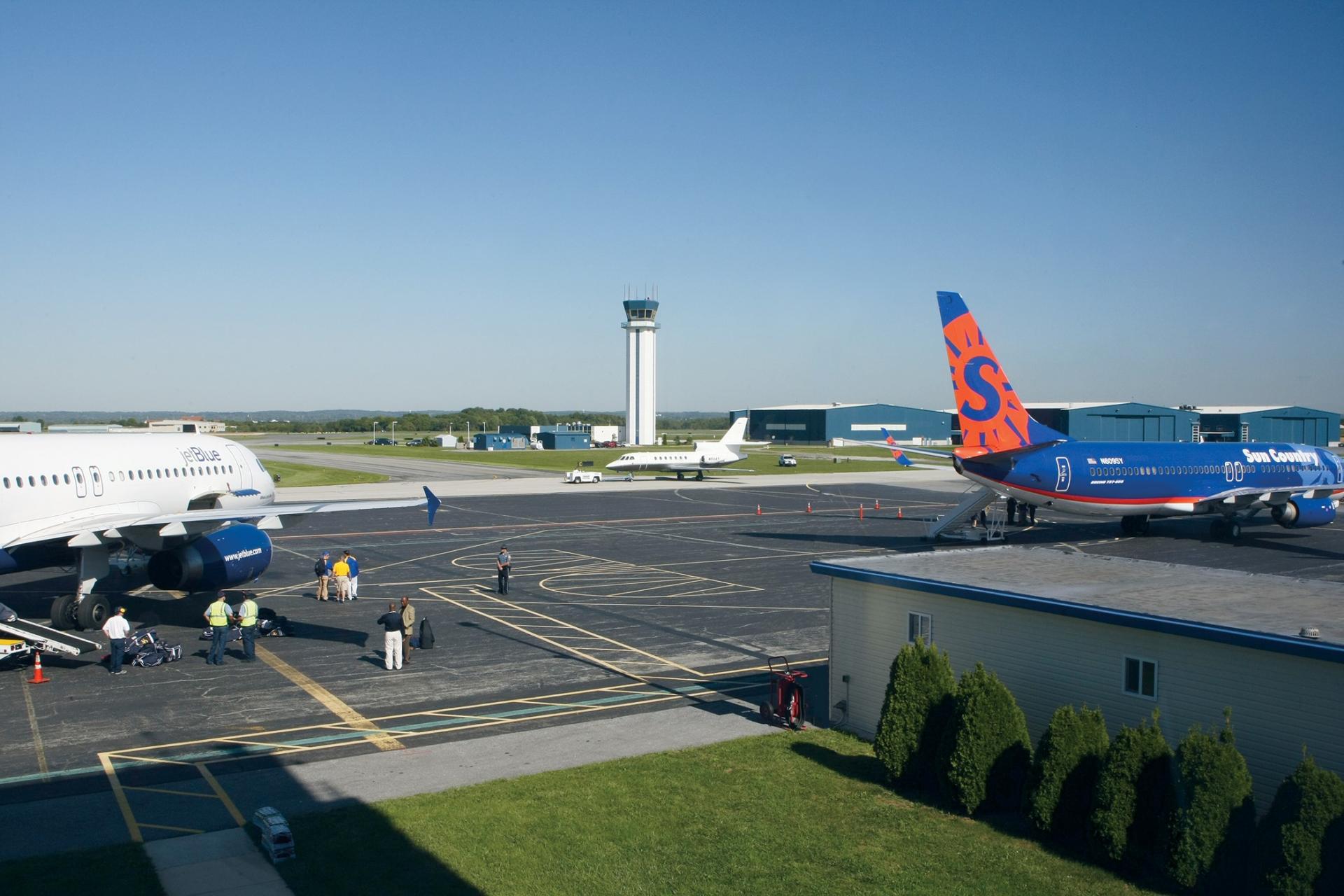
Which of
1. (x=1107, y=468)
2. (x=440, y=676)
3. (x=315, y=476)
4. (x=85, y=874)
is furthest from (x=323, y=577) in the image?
(x=315, y=476)

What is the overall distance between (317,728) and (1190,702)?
50.6 feet

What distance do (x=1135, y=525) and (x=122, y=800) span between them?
1850 inches

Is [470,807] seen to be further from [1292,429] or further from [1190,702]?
[1292,429]

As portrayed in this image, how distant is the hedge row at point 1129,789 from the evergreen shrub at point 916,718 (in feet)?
0.07

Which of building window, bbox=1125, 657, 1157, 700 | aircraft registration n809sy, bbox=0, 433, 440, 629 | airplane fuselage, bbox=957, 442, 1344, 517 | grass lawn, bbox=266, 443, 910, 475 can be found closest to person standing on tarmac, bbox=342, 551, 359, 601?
aircraft registration n809sy, bbox=0, 433, 440, 629

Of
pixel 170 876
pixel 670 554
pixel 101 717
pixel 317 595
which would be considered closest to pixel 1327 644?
pixel 170 876

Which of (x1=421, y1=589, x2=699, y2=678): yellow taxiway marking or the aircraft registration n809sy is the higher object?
the aircraft registration n809sy

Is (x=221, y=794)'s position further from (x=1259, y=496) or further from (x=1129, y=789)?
(x=1259, y=496)

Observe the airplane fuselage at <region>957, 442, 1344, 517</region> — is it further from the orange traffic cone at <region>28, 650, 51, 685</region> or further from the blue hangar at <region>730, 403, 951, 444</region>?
the blue hangar at <region>730, 403, 951, 444</region>

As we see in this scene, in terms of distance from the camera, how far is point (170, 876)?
43.5 ft

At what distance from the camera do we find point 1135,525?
5075 centimetres

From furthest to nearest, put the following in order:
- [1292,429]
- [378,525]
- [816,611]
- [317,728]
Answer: [1292,429]
[378,525]
[816,611]
[317,728]

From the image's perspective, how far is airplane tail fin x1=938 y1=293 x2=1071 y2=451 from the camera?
42.3 m

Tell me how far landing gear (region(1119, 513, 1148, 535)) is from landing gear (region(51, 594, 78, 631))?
44777mm
